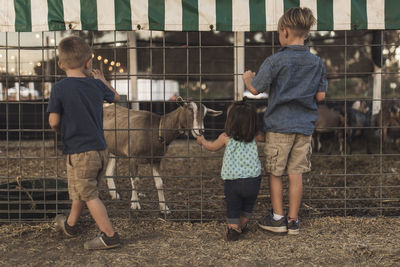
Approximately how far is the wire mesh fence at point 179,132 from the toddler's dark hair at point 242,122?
0.97 feet

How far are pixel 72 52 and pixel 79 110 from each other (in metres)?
0.48

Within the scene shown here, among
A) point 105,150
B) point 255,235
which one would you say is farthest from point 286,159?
point 105,150

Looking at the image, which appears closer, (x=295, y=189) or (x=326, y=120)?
(x=295, y=189)

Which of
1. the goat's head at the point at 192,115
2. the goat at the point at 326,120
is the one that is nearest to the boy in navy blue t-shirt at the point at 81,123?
the goat's head at the point at 192,115

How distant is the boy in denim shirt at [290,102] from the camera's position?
12.1 ft

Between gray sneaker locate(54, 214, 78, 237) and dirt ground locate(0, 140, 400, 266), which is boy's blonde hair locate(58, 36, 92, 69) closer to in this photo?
dirt ground locate(0, 140, 400, 266)

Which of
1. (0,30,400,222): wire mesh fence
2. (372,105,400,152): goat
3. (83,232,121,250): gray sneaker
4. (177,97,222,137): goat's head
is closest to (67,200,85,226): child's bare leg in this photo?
(83,232,121,250): gray sneaker

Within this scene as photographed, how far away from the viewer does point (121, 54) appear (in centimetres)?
485

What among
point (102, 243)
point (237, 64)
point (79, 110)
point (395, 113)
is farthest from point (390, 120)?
point (79, 110)

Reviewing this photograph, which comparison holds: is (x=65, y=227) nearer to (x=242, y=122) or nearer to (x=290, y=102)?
(x=242, y=122)

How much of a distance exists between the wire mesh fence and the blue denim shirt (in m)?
0.38

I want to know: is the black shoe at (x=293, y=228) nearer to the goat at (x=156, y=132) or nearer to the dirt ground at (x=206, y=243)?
the dirt ground at (x=206, y=243)

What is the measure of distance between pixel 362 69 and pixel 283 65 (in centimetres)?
990

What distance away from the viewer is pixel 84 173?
11.5ft
